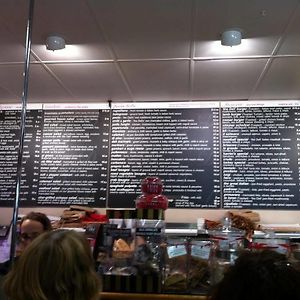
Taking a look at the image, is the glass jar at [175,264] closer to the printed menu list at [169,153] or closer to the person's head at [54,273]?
the person's head at [54,273]

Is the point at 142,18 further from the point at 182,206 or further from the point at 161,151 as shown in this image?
the point at 182,206

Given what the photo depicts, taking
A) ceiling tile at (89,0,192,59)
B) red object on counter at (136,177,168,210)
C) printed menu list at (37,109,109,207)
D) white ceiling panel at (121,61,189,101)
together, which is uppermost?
ceiling tile at (89,0,192,59)

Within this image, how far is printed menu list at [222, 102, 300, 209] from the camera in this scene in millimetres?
3727

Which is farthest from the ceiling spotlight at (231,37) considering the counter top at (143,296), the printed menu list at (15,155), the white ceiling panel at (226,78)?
the printed menu list at (15,155)

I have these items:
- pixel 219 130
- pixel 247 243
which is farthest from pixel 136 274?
pixel 219 130

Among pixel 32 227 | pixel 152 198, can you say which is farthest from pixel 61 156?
pixel 152 198

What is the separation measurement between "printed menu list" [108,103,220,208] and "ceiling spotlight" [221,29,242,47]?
51.1 inches

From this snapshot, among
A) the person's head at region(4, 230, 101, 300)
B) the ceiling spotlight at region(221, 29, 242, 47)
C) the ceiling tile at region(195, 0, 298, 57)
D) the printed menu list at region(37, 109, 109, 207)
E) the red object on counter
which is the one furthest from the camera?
the printed menu list at region(37, 109, 109, 207)

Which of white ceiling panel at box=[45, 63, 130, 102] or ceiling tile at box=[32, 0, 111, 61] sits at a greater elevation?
ceiling tile at box=[32, 0, 111, 61]

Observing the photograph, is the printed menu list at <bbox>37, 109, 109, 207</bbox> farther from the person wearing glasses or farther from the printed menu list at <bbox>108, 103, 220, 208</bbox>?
the person wearing glasses

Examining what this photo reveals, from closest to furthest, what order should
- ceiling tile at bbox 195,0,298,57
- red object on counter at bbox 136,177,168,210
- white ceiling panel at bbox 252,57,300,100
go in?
red object on counter at bbox 136,177,168,210
ceiling tile at bbox 195,0,298,57
white ceiling panel at bbox 252,57,300,100

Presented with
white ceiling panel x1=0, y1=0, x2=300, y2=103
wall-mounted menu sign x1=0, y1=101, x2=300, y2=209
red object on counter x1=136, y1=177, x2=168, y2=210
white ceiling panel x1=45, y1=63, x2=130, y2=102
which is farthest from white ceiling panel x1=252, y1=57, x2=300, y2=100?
red object on counter x1=136, y1=177, x2=168, y2=210

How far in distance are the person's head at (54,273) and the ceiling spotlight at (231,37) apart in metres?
1.81

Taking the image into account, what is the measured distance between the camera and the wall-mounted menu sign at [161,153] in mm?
3758
